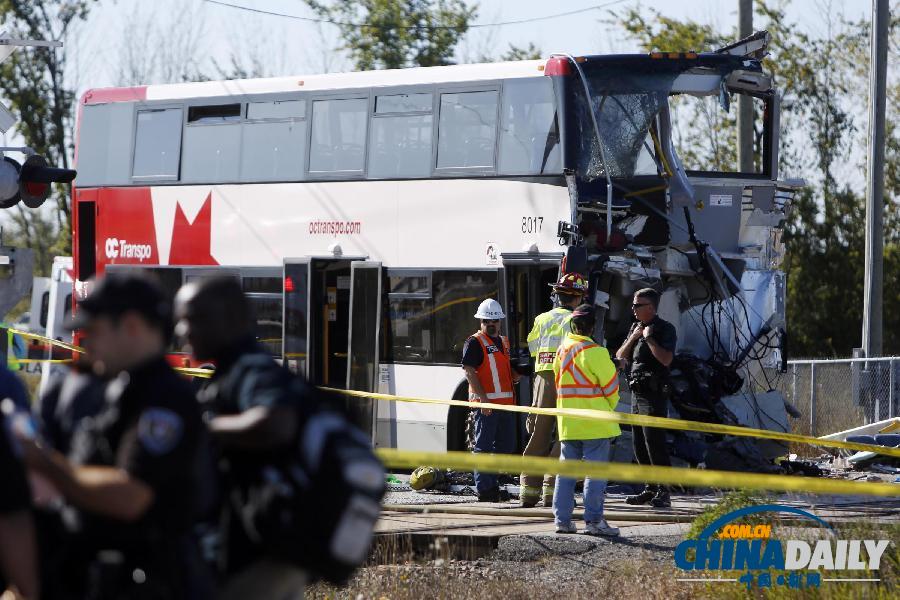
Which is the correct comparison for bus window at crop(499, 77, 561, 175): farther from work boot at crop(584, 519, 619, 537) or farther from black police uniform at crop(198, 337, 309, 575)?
black police uniform at crop(198, 337, 309, 575)

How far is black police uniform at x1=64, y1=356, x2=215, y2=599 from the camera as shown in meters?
3.93

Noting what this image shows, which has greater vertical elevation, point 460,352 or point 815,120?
point 815,120

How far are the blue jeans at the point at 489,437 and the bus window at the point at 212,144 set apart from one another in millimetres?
5386

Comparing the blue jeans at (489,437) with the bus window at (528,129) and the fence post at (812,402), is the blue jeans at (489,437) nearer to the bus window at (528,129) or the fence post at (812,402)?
the bus window at (528,129)

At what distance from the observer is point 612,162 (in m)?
14.3

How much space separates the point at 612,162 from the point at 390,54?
26.3m

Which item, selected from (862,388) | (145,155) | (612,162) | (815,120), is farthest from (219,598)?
(815,120)

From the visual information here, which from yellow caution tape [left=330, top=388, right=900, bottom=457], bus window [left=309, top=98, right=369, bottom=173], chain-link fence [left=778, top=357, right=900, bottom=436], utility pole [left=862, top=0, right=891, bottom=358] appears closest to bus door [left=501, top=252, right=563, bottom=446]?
bus window [left=309, top=98, right=369, bottom=173]

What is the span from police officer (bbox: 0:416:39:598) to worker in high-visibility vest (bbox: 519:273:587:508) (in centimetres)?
802

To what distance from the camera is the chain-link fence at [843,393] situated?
19.5 m

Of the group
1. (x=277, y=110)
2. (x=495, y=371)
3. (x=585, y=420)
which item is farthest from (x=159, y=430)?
(x=277, y=110)

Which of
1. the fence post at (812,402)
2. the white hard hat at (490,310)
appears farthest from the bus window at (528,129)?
the fence post at (812,402)

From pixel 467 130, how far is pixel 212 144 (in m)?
3.70

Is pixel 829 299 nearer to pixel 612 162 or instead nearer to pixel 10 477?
pixel 612 162
